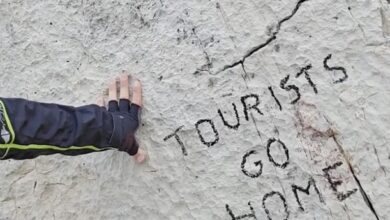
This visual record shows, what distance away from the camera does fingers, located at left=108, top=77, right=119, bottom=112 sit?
164cm

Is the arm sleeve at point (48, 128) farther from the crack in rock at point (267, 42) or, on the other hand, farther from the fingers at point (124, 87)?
the crack in rock at point (267, 42)

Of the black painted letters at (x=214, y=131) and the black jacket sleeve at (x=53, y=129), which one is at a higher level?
the black jacket sleeve at (x=53, y=129)

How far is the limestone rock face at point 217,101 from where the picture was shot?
1.50 metres

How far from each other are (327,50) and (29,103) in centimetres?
69

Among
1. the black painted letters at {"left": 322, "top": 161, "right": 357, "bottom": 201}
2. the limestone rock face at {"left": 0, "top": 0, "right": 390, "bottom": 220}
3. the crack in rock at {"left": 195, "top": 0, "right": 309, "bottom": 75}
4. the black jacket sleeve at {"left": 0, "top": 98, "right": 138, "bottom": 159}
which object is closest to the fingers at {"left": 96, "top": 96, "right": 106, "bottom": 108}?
the limestone rock face at {"left": 0, "top": 0, "right": 390, "bottom": 220}

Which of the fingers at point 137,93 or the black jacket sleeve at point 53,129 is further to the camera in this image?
the fingers at point 137,93

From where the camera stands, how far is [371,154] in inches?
59.0

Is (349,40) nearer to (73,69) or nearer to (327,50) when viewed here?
(327,50)

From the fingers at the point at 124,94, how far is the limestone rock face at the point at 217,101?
0.04m

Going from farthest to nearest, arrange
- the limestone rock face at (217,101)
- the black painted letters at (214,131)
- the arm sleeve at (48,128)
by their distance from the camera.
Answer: the black painted letters at (214,131), the limestone rock face at (217,101), the arm sleeve at (48,128)

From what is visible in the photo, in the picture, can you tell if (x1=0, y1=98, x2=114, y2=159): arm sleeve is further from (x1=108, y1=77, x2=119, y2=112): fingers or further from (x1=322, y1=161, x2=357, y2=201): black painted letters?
(x1=322, y1=161, x2=357, y2=201): black painted letters

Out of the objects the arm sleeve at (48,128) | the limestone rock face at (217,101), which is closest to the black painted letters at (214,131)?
the limestone rock face at (217,101)

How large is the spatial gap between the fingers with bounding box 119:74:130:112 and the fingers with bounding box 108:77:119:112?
0.02 m

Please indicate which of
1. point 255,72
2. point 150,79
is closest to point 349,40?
point 255,72
